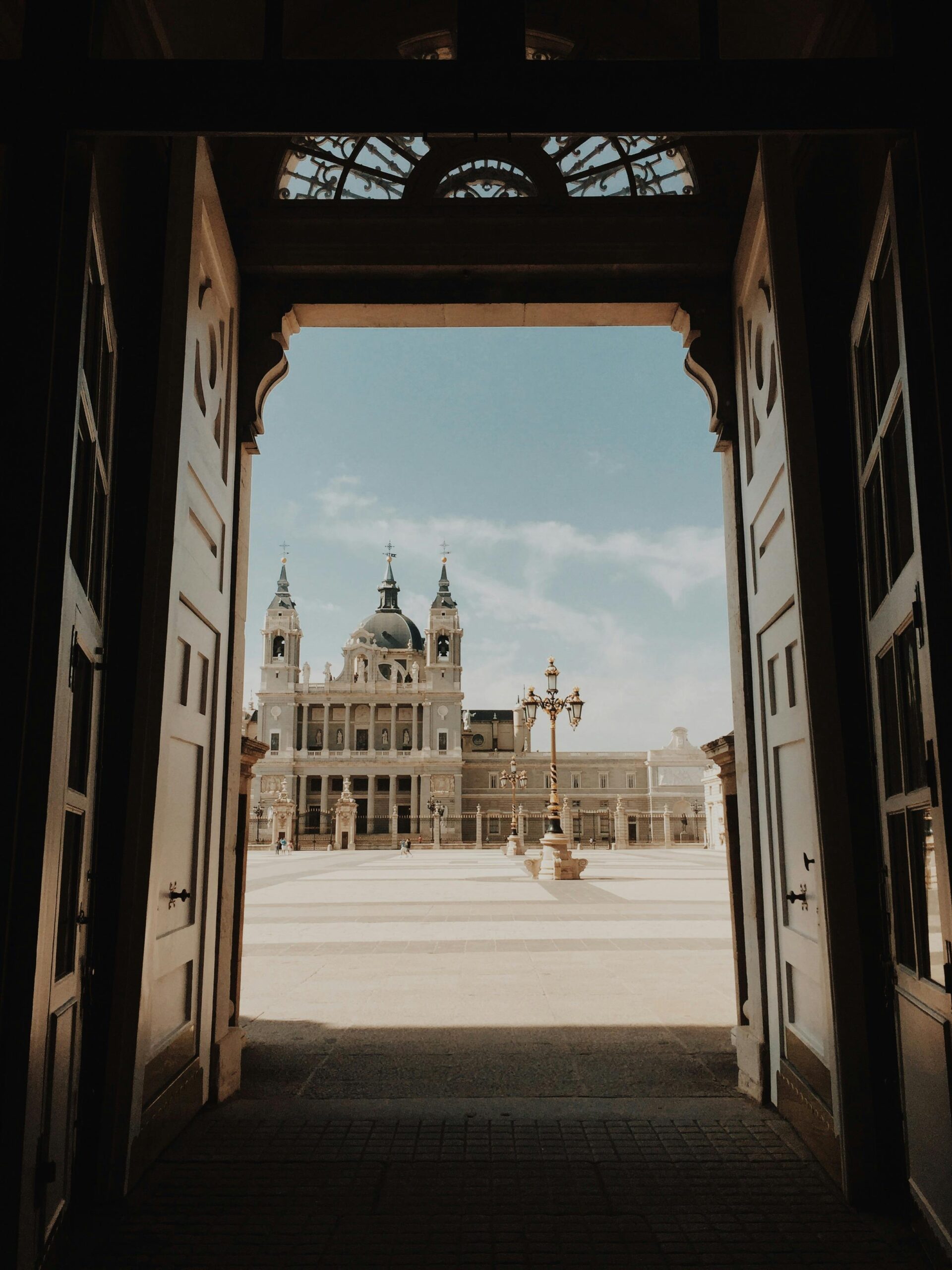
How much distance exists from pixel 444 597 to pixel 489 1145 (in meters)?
84.8

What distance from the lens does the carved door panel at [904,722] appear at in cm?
239

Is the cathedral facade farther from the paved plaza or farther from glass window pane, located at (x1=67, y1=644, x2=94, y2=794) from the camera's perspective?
glass window pane, located at (x1=67, y1=644, x2=94, y2=794)

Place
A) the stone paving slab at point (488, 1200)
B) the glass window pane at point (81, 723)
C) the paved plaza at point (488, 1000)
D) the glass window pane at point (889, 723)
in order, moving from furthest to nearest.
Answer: the paved plaza at point (488, 1000), the glass window pane at point (889, 723), the glass window pane at point (81, 723), the stone paving slab at point (488, 1200)

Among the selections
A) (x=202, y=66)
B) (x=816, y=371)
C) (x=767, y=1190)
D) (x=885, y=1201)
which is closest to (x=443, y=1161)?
(x=767, y=1190)

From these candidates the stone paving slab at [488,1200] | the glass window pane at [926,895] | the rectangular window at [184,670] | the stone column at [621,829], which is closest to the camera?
the glass window pane at [926,895]

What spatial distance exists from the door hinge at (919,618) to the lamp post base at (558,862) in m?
20.3

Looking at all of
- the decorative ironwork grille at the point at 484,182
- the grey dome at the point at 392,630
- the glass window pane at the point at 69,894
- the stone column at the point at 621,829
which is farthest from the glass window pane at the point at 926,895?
the grey dome at the point at 392,630

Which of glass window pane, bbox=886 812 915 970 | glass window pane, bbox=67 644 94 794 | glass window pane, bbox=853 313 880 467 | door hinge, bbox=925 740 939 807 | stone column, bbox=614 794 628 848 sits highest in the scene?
glass window pane, bbox=853 313 880 467

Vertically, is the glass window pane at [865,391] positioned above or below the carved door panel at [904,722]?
above

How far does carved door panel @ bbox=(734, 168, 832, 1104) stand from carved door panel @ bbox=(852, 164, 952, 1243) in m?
0.28

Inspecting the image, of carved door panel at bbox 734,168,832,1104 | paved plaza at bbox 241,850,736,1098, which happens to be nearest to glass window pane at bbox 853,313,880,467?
carved door panel at bbox 734,168,832,1104

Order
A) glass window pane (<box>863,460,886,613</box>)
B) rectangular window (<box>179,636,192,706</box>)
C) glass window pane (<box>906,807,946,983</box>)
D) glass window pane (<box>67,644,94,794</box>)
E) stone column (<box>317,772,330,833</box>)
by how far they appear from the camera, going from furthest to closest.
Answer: stone column (<box>317,772,330,833</box>) → rectangular window (<box>179,636,192,706</box>) → glass window pane (<box>863,460,886,613</box>) → glass window pane (<box>67,644,94,794</box>) → glass window pane (<box>906,807,946,983</box>)

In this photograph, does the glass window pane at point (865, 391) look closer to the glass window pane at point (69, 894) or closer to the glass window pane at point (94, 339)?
the glass window pane at point (94, 339)

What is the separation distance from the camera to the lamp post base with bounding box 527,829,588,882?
878 inches
